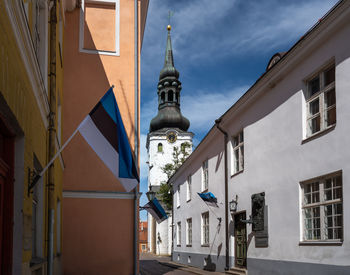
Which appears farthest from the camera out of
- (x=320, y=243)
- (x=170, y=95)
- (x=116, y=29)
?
(x=170, y=95)

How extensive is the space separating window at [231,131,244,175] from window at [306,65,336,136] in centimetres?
486

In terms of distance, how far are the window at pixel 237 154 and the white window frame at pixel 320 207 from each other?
482cm

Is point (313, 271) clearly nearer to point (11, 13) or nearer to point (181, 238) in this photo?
point (11, 13)

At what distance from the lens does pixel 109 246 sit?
13.4m

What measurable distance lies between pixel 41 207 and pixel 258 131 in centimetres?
813

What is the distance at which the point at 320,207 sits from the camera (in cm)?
1041

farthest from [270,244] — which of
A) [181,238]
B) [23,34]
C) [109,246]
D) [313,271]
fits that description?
[181,238]

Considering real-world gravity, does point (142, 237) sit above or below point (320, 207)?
below

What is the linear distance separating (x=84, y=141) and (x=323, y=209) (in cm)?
715

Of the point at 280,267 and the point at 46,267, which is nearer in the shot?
the point at 46,267

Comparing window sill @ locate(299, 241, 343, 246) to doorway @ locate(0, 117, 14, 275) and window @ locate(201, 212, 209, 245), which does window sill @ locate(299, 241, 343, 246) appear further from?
window @ locate(201, 212, 209, 245)

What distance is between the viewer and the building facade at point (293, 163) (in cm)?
971

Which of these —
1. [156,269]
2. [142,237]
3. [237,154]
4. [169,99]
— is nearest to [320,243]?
[237,154]

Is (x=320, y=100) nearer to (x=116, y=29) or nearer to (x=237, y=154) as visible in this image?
(x=237, y=154)
